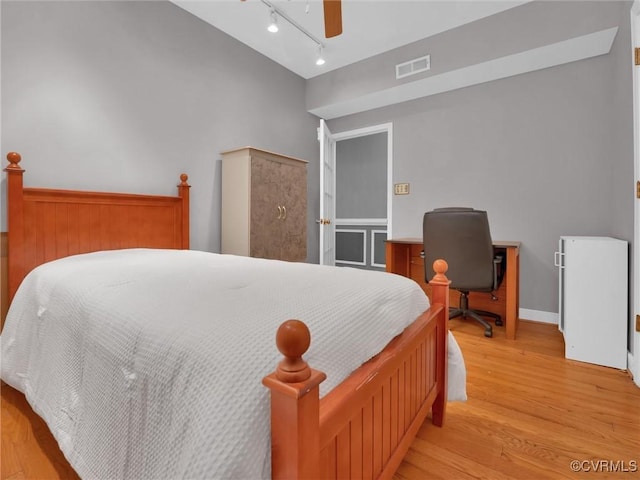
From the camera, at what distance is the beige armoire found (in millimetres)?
2842

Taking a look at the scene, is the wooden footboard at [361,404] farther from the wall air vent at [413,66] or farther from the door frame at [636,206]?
the wall air vent at [413,66]

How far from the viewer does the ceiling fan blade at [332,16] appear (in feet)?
5.37

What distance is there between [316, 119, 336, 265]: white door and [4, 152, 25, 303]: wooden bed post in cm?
234

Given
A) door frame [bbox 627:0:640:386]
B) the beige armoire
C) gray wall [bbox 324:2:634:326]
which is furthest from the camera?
the beige armoire

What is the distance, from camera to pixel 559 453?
4.25 ft

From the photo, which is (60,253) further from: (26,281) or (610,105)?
(610,105)

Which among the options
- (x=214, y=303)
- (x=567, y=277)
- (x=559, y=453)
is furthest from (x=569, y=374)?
(x=214, y=303)

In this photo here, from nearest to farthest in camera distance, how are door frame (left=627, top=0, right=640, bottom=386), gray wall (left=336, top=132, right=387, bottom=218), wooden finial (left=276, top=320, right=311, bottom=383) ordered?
wooden finial (left=276, top=320, right=311, bottom=383) → door frame (left=627, top=0, right=640, bottom=386) → gray wall (left=336, top=132, right=387, bottom=218)

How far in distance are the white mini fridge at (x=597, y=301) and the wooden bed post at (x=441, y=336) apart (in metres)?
1.31

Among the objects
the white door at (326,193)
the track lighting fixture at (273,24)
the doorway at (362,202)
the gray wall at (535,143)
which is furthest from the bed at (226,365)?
the doorway at (362,202)

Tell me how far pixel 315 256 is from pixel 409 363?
3.19 metres

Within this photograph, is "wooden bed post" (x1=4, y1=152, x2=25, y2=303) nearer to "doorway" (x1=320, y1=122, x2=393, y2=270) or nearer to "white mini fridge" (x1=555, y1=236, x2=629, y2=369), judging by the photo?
"white mini fridge" (x1=555, y1=236, x2=629, y2=369)

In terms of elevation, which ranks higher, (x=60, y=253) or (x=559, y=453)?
(x=60, y=253)

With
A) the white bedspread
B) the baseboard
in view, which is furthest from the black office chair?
the white bedspread
